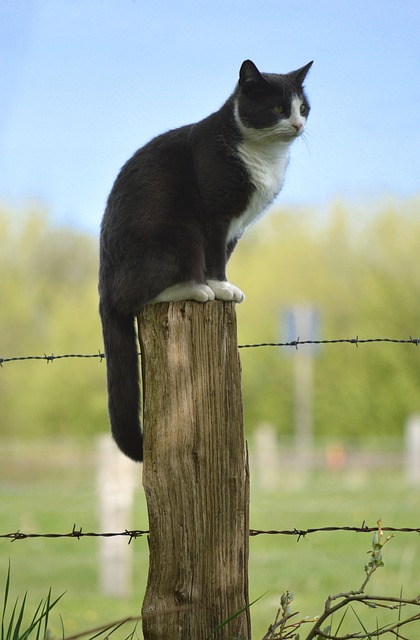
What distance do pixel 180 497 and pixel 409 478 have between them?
65.9ft

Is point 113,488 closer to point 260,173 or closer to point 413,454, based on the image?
point 260,173

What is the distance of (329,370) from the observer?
2516 centimetres

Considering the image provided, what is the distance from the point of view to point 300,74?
3354 millimetres

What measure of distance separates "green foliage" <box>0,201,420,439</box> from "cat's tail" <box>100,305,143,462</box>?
1905 centimetres

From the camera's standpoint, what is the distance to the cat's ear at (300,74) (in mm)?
3340

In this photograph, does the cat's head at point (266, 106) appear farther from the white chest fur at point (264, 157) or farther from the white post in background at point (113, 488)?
the white post in background at point (113, 488)

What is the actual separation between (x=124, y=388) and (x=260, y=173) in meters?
1.00

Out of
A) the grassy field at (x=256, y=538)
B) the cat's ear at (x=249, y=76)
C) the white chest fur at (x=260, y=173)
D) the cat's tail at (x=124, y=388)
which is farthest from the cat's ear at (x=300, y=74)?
the grassy field at (x=256, y=538)

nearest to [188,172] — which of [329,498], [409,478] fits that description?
[329,498]

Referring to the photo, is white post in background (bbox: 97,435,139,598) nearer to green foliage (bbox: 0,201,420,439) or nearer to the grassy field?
the grassy field

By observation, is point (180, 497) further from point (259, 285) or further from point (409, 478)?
point (259, 285)

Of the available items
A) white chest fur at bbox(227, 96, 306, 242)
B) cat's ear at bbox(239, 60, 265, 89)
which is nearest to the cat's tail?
white chest fur at bbox(227, 96, 306, 242)

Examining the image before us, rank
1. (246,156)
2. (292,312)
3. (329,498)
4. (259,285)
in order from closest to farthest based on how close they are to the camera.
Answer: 1. (246,156)
2. (329,498)
3. (292,312)
4. (259,285)

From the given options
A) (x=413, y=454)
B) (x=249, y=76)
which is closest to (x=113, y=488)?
(x=249, y=76)
